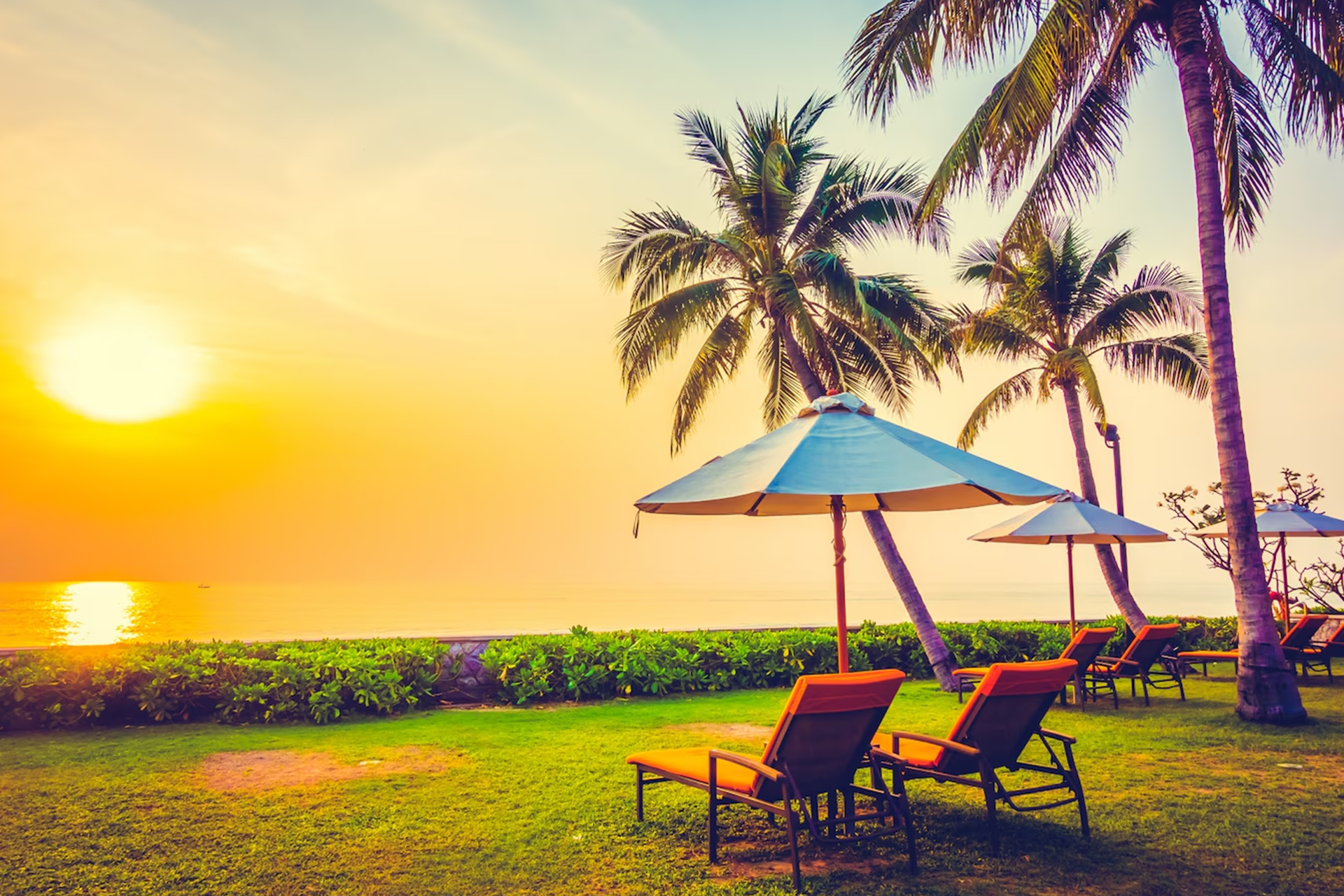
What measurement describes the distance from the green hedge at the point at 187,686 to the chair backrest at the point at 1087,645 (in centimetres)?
729

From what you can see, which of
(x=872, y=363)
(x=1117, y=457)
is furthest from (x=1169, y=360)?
(x=872, y=363)

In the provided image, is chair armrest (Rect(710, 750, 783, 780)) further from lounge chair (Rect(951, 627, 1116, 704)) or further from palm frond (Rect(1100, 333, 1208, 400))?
palm frond (Rect(1100, 333, 1208, 400))

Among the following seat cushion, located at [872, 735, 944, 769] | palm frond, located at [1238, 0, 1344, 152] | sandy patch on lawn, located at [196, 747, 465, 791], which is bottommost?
sandy patch on lawn, located at [196, 747, 465, 791]

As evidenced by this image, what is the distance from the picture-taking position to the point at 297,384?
21.0 m

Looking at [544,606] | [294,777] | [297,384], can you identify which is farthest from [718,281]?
[544,606]

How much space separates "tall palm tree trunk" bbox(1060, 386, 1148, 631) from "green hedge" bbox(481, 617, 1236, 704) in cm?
151

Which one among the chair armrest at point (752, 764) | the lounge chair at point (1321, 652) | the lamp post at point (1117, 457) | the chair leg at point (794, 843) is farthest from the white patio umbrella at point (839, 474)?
the lamp post at point (1117, 457)

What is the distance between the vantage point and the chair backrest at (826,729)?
3.98 meters

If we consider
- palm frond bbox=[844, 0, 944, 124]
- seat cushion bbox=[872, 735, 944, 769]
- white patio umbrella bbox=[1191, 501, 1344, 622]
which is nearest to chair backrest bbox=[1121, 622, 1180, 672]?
white patio umbrella bbox=[1191, 501, 1344, 622]

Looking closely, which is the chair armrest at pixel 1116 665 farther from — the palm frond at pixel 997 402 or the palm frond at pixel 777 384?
the palm frond at pixel 997 402

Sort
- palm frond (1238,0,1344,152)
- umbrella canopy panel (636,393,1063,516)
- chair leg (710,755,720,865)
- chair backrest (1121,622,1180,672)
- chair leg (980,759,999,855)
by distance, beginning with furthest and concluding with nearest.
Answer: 1. chair backrest (1121,622,1180,672)
2. palm frond (1238,0,1344,152)
3. umbrella canopy panel (636,393,1063,516)
4. chair leg (980,759,999,855)
5. chair leg (710,755,720,865)

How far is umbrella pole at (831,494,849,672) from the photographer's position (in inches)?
201

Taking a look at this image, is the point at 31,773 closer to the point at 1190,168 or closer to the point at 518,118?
the point at 518,118

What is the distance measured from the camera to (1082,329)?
15.0 m
